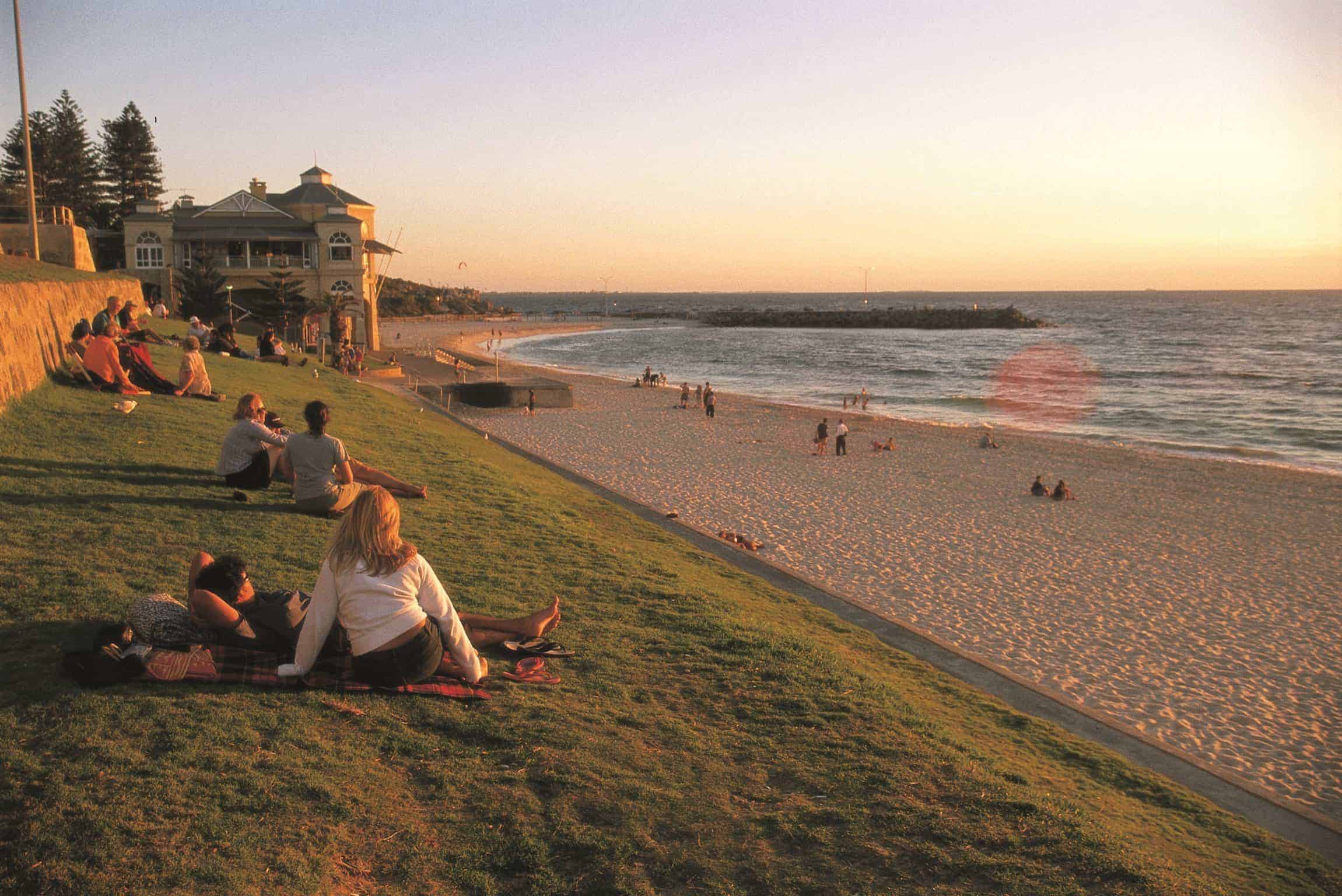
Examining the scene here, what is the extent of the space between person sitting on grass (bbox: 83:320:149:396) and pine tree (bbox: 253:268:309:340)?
2721 cm

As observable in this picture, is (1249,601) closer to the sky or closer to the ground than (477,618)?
closer to the ground

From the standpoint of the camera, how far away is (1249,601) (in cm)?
1268

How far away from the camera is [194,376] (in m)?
13.7

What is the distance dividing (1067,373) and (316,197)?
5005cm

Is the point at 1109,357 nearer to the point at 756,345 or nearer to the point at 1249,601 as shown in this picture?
the point at 756,345

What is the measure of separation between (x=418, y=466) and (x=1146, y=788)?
10281mm

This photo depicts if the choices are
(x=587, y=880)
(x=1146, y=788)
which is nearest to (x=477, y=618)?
(x=587, y=880)

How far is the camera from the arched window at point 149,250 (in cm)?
4312

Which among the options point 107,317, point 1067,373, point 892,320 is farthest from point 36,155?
point 892,320

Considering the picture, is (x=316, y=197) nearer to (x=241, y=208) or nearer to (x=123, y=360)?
(x=241, y=208)

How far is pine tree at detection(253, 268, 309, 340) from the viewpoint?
3966 centimetres

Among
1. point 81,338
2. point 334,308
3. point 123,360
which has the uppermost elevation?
point 334,308

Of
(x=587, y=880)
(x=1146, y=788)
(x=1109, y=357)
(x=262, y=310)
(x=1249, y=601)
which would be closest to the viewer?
(x=587, y=880)

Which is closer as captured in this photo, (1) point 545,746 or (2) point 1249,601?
(1) point 545,746
